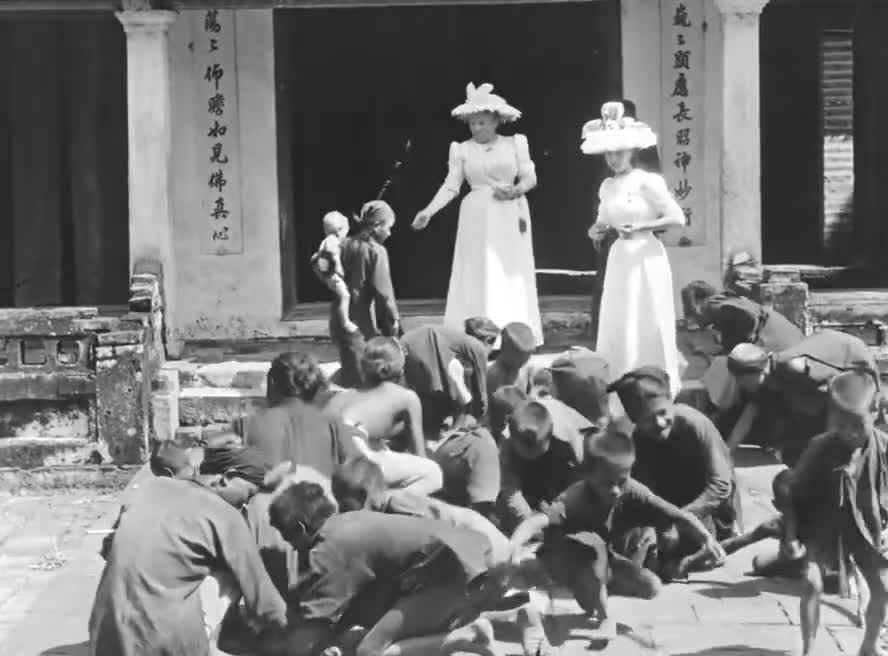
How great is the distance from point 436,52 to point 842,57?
3.45m

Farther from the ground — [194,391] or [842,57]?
[842,57]

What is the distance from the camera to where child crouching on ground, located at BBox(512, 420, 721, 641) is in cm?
860

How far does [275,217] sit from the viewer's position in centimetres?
1502

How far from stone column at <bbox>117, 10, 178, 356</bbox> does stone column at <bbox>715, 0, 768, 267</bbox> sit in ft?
13.1

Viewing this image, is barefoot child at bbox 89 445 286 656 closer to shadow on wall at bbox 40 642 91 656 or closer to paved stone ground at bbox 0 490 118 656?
shadow on wall at bbox 40 642 91 656

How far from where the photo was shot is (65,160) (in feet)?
52.7

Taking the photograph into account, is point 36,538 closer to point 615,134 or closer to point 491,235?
point 491,235

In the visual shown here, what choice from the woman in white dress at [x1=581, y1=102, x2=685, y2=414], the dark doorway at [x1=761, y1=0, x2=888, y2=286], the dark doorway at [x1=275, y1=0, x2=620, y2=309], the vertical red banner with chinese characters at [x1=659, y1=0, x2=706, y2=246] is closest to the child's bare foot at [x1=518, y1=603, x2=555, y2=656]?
the woman in white dress at [x1=581, y1=102, x2=685, y2=414]

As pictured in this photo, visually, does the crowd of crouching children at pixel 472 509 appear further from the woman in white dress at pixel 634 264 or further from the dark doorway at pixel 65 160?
the dark doorway at pixel 65 160

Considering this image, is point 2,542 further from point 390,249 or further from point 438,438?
point 390,249

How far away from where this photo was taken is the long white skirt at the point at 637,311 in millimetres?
11906

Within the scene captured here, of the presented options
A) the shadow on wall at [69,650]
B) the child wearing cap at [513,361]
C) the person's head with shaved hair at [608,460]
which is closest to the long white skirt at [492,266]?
the child wearing cap at [513,361]

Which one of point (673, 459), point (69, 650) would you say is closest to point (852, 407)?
point (673, 459)

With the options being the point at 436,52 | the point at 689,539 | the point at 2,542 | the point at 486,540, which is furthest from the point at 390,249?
the point at 486,540
